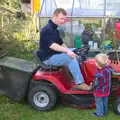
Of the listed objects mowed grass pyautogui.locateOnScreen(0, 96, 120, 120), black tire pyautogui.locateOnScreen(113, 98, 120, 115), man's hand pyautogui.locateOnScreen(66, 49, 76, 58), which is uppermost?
man's hand pyautogui.locateOnScreen(66, 49, 76, 58)

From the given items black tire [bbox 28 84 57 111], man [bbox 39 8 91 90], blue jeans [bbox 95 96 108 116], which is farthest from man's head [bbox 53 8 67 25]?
blue jeans [bbox 95 96 108 116]

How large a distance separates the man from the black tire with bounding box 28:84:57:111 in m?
0.39

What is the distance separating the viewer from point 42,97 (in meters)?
5.31

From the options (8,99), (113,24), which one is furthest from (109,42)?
(8,99)

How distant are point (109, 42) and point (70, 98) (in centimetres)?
256

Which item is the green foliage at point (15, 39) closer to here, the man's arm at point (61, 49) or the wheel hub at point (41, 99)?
the wheel hub at point (41, 99)

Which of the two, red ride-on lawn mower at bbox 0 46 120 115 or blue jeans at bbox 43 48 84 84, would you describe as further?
red ride-on lawn mower at bbox 0 46 120 115

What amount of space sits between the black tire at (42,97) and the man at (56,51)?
39 centimetres

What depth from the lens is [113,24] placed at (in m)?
7.26

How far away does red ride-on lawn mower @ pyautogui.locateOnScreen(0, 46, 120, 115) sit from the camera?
5.21 metres

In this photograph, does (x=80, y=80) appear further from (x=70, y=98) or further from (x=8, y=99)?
(x=8, y=99)

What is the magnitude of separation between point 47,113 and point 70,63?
2.83ft

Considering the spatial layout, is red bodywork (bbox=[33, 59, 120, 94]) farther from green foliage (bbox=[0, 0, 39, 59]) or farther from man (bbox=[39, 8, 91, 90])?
green foliage (bbox=[0, 0, 39, 59])

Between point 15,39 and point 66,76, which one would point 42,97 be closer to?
point 66,76
